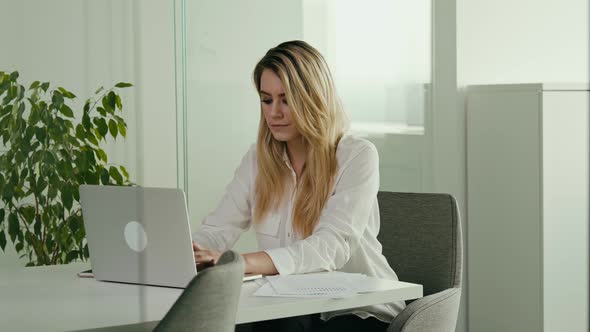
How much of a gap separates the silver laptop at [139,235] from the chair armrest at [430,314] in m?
0.52

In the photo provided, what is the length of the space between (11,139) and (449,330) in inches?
44.7

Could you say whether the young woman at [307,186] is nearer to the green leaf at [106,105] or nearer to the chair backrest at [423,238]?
the chair backrest at [423,238]

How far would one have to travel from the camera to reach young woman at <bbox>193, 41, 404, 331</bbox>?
2326 millimetres

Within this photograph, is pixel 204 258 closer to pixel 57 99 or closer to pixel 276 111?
pixel 276 111

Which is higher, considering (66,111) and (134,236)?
(66,111)

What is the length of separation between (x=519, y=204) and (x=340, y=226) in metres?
1.46

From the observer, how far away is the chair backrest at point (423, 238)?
251 cm

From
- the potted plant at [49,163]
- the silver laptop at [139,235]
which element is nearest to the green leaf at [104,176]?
the potted plant at [49,163]

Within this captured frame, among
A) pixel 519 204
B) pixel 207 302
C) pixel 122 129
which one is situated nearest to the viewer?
pixel 207 302

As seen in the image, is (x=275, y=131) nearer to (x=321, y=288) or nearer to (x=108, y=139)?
(x=108, y=139)

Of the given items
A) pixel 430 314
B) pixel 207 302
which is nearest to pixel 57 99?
pixel 430 314

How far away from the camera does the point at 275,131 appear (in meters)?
2.51

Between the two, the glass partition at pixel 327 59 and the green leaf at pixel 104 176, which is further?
the glass partition at pixel 327 59

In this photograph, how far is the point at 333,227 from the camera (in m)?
2.33
